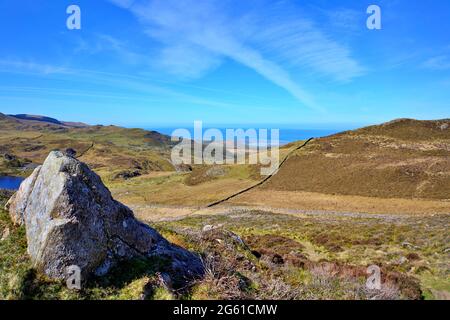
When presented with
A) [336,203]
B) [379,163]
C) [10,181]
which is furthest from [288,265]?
[10,181]

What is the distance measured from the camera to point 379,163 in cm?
6156

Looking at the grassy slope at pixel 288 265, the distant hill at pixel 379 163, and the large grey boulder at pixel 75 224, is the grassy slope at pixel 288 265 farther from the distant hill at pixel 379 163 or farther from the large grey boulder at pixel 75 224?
the distant hill at pixel 379 163

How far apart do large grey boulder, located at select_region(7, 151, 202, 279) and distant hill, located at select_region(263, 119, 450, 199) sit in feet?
158

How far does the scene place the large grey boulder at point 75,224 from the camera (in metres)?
9.83

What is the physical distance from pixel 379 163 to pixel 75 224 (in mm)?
59782

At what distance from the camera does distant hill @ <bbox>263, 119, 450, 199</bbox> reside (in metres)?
53.6

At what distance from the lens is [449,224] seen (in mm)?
32500

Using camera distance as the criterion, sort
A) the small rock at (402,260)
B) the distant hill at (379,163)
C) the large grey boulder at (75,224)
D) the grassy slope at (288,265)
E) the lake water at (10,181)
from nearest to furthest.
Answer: the grassy slope at (288,265) < the large grey boulder at (75,224) < the small rock at (402,260) < the distant hill at (379,163) < the lake water at (10,181)

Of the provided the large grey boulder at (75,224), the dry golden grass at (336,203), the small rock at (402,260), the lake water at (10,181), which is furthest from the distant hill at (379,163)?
the lake water at (10,181)

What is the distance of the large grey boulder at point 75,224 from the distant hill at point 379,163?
48.2m

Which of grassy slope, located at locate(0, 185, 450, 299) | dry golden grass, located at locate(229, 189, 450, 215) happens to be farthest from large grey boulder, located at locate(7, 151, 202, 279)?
dry golden grass, located at locate(229, 189, 450, 215)

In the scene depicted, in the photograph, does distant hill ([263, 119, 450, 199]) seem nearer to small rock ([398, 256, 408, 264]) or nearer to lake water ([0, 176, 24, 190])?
small rock ([398, 256, 408, 264])

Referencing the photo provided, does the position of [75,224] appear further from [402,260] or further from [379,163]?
[379,163]
